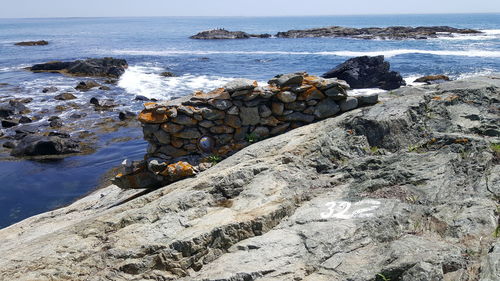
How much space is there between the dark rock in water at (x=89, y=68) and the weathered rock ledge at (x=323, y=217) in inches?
1668

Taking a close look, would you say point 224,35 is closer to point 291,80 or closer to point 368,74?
point 368,74

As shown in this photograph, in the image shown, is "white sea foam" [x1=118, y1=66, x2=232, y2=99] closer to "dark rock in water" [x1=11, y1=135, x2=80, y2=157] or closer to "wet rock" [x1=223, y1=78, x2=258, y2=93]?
"dark rock in water" [x1=11, y1=135, x2=80, y2=157]

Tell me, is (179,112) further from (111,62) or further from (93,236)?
(111,62)

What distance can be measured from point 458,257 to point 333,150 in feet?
11.7

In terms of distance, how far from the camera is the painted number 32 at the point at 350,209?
5977 mm

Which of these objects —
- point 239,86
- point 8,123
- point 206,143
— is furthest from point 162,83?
point 239,86

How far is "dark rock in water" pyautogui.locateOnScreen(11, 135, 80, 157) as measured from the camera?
70.8 ft

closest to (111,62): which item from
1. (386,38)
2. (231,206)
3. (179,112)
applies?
(179,112)

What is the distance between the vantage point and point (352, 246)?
5367 mm

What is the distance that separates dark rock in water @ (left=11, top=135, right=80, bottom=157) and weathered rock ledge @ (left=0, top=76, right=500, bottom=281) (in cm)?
1404

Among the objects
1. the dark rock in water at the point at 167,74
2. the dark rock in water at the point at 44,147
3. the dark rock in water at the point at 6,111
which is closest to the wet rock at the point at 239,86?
the dark rock in water at the point at 44,147

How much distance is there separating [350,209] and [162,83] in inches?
1484

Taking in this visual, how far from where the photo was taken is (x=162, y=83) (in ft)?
137

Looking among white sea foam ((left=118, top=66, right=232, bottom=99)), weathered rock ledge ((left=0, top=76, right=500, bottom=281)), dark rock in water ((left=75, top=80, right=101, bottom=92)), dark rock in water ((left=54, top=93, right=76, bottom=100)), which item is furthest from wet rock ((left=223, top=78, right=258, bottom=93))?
dark rock in water ((left=75, top=80, right=101, bottom=92))
